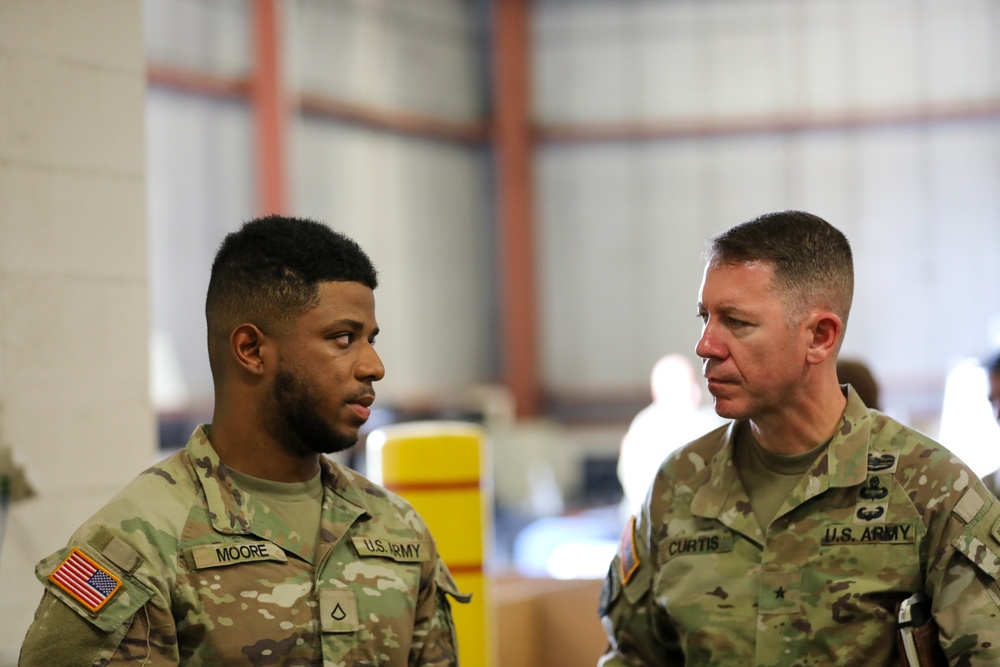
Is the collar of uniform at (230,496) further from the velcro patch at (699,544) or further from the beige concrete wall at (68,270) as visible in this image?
the beige concrete wall at (68,270)

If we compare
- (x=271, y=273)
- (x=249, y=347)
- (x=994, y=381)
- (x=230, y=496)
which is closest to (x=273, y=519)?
(x=230, y=496)

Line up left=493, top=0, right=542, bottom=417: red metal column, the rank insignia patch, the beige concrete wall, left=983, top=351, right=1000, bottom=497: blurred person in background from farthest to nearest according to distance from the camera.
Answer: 1. left=493, top=0, right=542, bottom=417: red metal column
2. left=983, top=351, right=1000, bottom=497: blurred person in background
3. the beige concrete wall
4. the rank insignia patch

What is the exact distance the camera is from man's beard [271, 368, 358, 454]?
7.51 ft

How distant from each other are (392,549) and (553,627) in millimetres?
3685

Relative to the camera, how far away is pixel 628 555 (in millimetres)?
2646

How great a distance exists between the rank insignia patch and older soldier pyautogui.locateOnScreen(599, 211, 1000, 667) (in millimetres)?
69

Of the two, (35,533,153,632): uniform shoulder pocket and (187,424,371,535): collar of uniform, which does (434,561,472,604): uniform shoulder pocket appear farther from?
(35,533,153,632): uniform shoulder pocket

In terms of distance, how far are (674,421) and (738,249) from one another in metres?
5.40

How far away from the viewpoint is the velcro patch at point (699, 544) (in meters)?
2.50

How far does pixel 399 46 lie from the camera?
44.2 feet

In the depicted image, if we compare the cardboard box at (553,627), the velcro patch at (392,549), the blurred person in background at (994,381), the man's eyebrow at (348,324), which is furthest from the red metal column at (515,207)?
the man's eyebrow at (348,324)

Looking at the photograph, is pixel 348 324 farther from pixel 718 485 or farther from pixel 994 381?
pixel 994 381

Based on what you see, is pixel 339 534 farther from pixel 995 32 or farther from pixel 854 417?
pixel 995 32

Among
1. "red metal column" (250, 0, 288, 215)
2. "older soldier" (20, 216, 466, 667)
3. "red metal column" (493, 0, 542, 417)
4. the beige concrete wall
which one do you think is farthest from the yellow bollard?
"red metal column" (493, 0, 542, 417)
